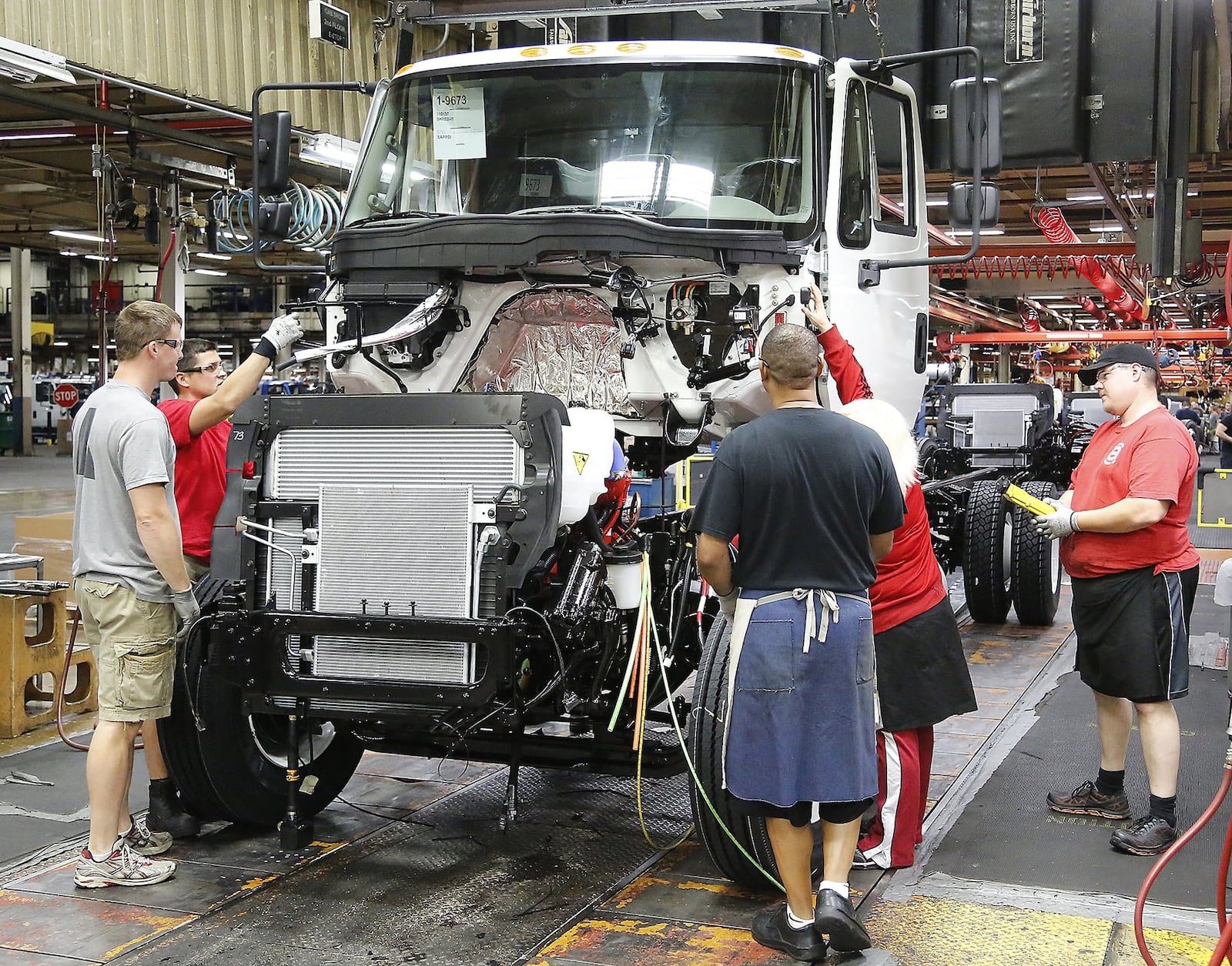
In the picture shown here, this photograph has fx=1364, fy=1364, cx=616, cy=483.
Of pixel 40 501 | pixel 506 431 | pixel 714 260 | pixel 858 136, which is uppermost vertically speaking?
pixel 858 136

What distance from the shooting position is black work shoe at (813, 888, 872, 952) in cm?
384

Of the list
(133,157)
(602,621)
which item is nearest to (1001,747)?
(602,621)

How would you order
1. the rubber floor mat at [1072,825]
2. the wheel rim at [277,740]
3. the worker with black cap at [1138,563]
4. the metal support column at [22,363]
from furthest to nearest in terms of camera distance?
1. the metal support column at [22,363]
2. the wheel rim at [277,740]
3. the worker with black cap at [1138,563]
4. the rubber floor mat at [1072,825]

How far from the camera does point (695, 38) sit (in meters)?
7.32

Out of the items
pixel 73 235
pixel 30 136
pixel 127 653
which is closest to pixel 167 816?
pixel 127 653

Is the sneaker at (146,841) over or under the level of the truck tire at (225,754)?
under

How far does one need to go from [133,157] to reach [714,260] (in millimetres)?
7620

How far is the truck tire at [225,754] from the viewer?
191 inches

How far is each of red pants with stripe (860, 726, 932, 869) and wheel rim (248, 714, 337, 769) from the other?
6.62 feet

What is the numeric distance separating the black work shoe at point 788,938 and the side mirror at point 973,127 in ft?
9.59

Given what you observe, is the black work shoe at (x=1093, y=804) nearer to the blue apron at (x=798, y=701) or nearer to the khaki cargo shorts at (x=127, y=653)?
the blue apron at (x=798, y=701)

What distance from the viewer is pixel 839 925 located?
151 inches

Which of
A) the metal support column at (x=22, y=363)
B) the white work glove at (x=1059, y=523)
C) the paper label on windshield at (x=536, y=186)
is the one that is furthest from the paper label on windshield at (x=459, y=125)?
the metal support column at (x=22, y=363)

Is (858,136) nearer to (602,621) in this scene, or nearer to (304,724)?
(602,621)
